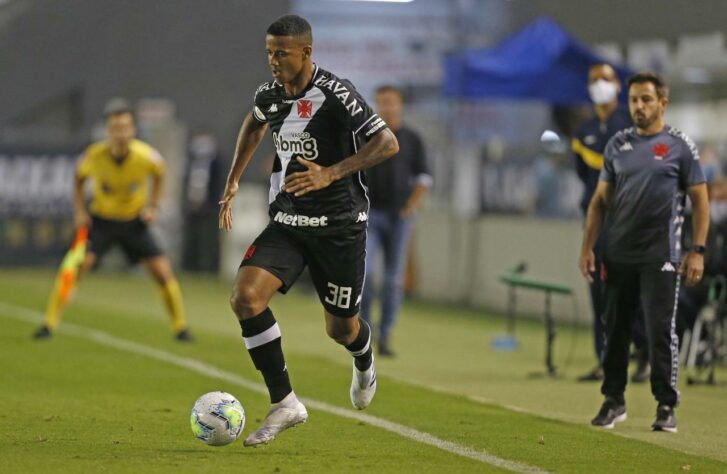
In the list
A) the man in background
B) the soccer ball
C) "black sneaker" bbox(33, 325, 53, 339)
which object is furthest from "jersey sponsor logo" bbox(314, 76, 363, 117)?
"black sneaker" bbox(33, 325, 53, 339)

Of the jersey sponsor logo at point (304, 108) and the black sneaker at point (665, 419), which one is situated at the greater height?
the jersey sponsor logo at point (304, 108)

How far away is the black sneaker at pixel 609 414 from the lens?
9.62m

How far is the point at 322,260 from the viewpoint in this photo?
334 inches

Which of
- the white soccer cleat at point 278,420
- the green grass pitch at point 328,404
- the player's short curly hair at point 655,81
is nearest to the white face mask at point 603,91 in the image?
the green grass pitch at point 328,404

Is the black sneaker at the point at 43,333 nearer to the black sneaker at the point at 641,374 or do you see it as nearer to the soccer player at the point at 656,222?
the black sneaker at the point at 641,374

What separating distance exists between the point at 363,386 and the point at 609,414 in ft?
5.12

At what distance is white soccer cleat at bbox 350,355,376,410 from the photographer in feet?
30.4

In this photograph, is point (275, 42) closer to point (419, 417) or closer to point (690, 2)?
point (419, 417)

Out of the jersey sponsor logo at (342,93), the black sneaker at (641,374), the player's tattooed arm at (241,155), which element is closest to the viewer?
the jersey sponsor logo at (342,93)

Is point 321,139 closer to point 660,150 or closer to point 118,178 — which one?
point 660,150

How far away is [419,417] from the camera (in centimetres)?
980

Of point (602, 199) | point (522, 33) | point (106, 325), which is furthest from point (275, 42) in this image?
point (522, 33)

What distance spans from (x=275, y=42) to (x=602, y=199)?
2647mm

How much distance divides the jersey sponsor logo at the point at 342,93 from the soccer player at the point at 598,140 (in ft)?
13.2
